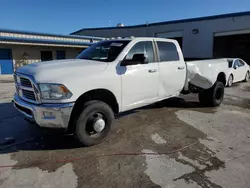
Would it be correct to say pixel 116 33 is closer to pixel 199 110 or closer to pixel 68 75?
pixel 199 110

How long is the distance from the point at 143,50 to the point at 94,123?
2103 mm

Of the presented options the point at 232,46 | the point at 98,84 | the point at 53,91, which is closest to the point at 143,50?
the point at 98,84

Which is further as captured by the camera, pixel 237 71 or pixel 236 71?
pixel 237 71

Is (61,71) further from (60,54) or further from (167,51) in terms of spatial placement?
(60,54)

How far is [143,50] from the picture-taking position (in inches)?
195

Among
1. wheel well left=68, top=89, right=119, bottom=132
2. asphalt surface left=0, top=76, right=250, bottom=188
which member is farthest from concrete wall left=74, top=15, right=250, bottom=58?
wheel well left=68, top=89, right=119, bottom=132

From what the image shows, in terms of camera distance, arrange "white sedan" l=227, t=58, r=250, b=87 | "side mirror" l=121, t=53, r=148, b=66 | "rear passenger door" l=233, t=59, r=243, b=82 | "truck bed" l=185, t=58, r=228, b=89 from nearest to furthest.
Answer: "side mirror" l=121, t=53, r=148, b=66
"truck bed" l=185, t=58, r=228, b=89
"white sedan" l=227, t=58, r=250, b=87
"rear passenger door" l=233, t=59, r=243, b=82

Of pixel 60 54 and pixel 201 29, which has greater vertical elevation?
pixel 201 29

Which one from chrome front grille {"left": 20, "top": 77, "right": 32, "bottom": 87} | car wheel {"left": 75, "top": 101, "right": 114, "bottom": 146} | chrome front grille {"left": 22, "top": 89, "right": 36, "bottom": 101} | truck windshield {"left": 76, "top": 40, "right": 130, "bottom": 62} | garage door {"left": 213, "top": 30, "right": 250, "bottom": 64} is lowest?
car wheel {"left": 75, "top": 101, "right": 114, "bottom": 146}

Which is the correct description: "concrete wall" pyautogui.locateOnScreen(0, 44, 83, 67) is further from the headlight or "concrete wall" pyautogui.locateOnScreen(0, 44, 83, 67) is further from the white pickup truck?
the headlight

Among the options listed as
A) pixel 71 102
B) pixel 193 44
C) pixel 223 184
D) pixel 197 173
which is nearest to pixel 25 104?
pixel 71 102

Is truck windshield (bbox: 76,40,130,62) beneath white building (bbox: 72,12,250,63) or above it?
beneath

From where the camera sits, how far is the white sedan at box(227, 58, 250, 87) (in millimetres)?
11688

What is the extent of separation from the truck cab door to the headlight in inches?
50.4
